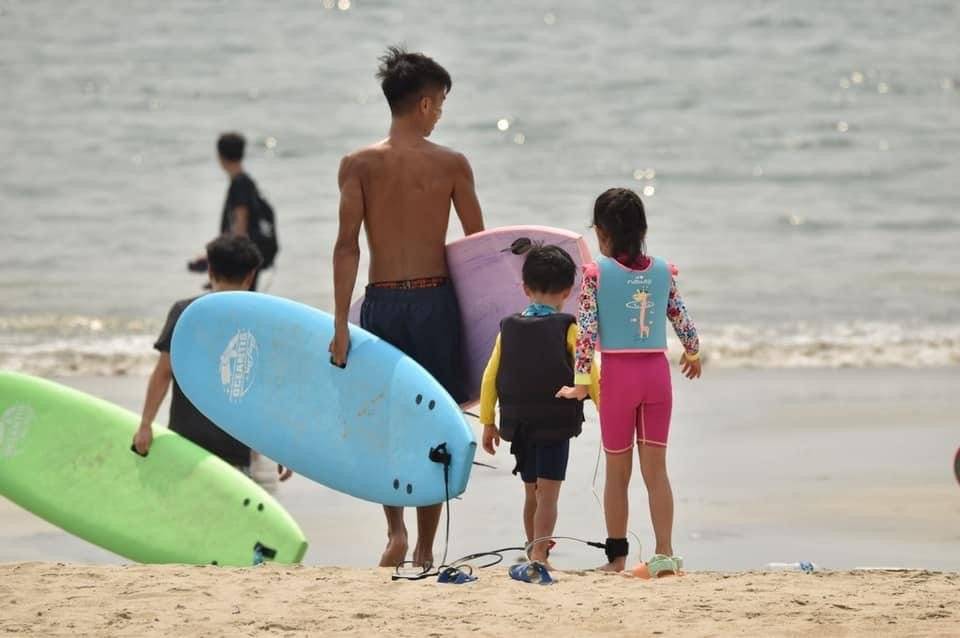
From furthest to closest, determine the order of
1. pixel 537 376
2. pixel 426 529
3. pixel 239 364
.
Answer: pixel 239 364, pixel 426 529, pixel 537 376

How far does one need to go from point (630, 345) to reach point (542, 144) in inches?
662

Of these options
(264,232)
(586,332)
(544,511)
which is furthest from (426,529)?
(264,232)

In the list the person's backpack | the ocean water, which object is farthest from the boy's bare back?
the ocean water

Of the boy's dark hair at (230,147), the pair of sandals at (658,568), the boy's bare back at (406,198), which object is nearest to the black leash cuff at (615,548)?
the pair of sandals at (658,568)

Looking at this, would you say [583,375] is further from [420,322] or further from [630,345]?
[420,322]

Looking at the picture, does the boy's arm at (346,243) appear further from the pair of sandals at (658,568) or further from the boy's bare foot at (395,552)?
the pair of sandals at (658,568)

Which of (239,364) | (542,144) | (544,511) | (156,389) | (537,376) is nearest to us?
(537,376)

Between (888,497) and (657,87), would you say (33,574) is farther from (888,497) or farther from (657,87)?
(657,87)

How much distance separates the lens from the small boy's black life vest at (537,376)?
496cm

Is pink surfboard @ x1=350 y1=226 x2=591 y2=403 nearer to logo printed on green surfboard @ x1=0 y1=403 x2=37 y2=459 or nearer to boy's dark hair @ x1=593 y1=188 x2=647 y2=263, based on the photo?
boy's dark hair @ x1=593 y1=188 x2=647 y2=263

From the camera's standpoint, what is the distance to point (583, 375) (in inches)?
191

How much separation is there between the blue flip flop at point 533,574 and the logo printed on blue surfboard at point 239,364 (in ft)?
4.25

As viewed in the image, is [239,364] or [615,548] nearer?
[615,548]

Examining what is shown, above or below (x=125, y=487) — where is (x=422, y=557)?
below
